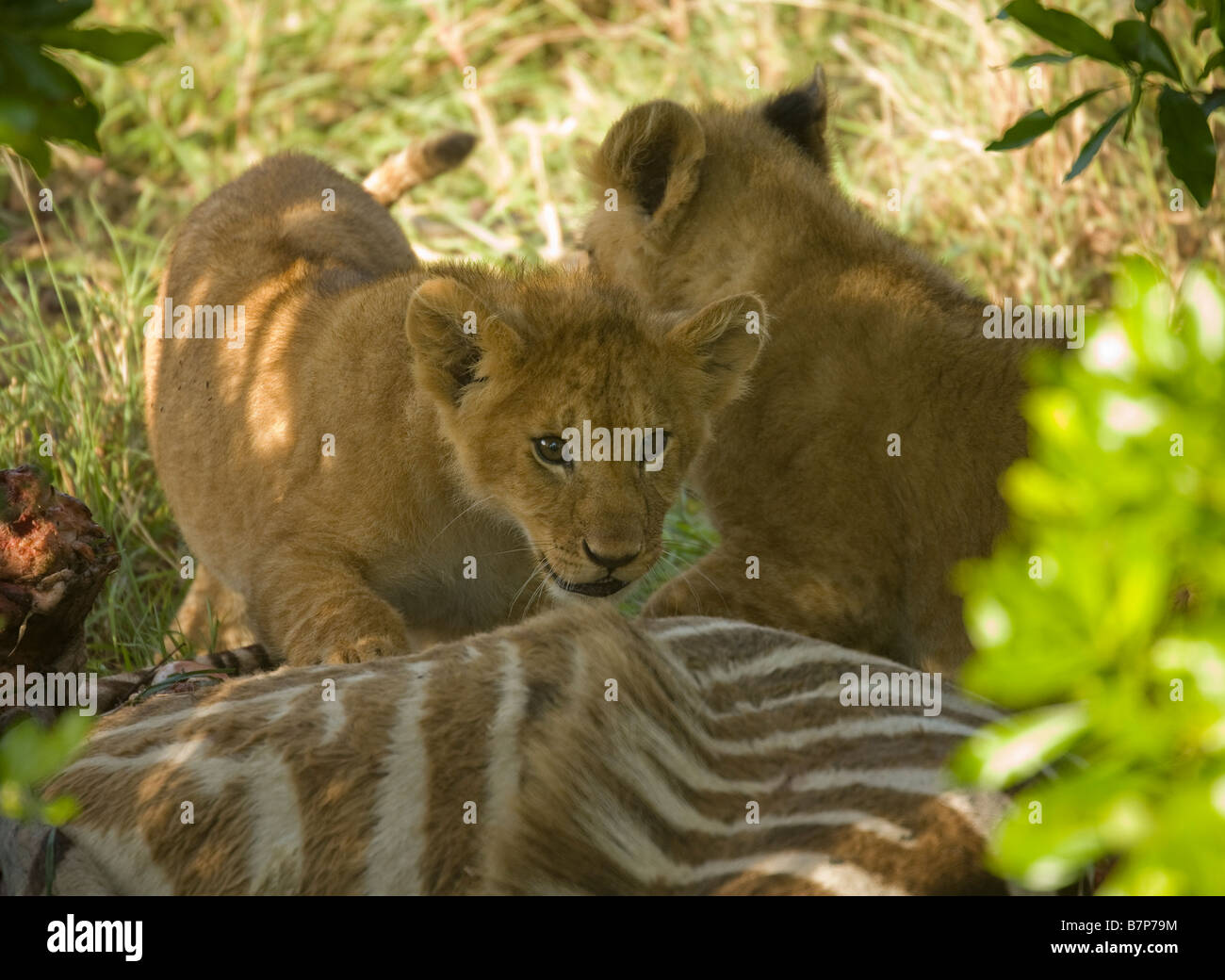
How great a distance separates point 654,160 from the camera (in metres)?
4.91

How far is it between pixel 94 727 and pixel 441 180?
6.37 metres

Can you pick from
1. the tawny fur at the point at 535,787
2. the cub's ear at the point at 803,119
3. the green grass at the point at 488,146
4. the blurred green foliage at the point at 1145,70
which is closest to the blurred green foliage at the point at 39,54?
the tawny fur at the point at 535,787

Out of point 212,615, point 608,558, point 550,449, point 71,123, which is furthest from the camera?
point 212,615

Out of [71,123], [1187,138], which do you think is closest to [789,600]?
[1187,138]

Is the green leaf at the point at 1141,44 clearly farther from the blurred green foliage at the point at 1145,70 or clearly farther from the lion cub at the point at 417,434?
the lion cub at the point at 417,434

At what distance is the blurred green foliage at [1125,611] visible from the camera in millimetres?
1709

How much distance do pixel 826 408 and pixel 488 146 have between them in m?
5.21

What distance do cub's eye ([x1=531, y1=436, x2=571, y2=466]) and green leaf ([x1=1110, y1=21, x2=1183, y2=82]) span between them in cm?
166

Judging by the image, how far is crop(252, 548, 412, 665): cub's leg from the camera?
4.26 m

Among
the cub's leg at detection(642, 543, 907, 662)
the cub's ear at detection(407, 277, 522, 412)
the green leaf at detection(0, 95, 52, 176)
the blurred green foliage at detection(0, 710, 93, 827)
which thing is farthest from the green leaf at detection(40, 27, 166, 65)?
the cub's leg at detection(642, 543, 907, 662)

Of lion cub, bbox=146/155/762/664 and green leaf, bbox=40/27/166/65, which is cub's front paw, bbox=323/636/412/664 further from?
green leaf, bbox=40/27/166/65

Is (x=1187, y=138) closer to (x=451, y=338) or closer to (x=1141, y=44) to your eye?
(x=1141, y=44)

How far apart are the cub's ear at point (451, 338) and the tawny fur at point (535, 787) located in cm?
98
